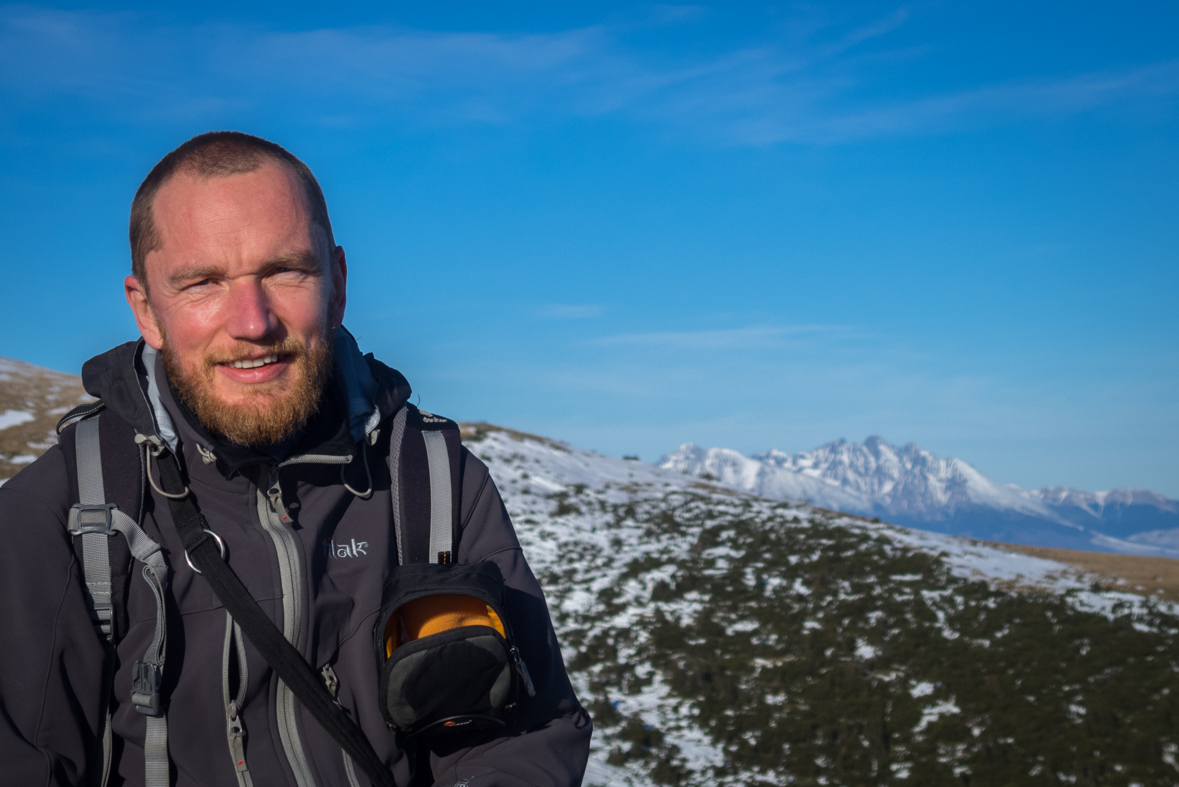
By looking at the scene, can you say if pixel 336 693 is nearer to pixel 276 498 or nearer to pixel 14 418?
pixel 276 498

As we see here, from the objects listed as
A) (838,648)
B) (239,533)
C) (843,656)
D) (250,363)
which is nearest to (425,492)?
(239,533)

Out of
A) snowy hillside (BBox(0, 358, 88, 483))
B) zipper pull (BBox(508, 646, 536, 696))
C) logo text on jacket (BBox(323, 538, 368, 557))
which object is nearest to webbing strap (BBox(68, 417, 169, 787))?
logo text on jacket (BBox(323, 538, 368, 557))

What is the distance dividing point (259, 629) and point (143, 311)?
40.1 inches

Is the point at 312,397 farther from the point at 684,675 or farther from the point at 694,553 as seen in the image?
the point at 694,553

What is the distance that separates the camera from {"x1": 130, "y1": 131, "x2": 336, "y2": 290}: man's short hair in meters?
2.25

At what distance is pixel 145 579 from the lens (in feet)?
6.70

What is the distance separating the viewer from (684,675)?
1271 centimetres

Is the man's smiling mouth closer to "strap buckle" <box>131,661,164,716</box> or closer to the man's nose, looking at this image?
the man's nose

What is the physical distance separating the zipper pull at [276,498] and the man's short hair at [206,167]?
68 cm


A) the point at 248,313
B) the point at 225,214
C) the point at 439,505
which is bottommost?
the point at 439,505

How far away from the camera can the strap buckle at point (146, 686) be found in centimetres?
198

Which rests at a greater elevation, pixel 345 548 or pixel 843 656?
pixel 345 548

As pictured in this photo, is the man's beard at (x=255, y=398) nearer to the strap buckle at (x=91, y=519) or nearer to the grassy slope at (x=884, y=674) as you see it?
the strap buckle at (x=91, y=519)

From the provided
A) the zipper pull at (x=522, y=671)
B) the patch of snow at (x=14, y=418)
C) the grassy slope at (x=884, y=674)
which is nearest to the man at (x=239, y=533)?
the zipper pull at (x=522, y=671)
